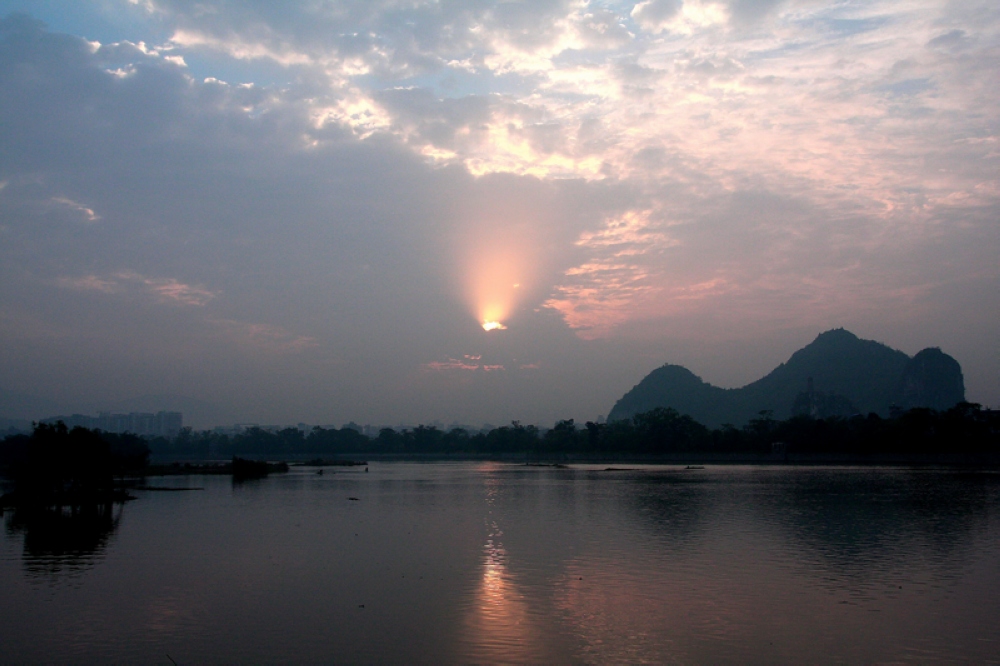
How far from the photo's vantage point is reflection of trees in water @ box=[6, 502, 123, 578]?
2636cm

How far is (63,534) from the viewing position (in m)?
35.2

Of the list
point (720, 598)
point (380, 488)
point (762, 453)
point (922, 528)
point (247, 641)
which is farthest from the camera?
point (762, 453)

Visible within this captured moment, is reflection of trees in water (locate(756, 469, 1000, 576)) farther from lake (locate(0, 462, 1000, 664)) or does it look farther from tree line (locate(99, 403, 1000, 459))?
tree line (locate(99, 403, 1000, 459))

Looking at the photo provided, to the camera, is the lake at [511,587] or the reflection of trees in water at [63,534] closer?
the lake at [511,587]

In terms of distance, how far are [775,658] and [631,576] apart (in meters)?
8.20

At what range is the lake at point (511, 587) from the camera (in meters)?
16.0

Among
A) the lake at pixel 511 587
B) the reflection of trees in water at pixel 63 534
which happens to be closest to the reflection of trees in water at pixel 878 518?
the lake at pixel 511 587

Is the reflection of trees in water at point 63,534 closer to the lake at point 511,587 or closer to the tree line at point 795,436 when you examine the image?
the lake at point 511,587

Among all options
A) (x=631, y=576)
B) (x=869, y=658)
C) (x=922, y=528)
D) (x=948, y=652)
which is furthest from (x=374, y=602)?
(x=922, y=528)

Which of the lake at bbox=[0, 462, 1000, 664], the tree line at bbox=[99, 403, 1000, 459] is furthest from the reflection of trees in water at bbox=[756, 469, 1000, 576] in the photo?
the tree line at bbox=[99, 403, 1000, 459]

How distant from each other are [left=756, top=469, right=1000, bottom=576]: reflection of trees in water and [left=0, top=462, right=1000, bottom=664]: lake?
0.22 metres

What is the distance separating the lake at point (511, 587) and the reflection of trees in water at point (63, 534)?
18cm

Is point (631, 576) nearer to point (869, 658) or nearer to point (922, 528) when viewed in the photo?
point (869, 658)

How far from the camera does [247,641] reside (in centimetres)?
1662
